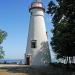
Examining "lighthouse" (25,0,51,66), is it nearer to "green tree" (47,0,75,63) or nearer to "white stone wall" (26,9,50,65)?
"white stone wall" (26,9,50,65)

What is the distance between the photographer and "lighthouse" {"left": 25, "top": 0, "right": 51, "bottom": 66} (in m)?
47.6

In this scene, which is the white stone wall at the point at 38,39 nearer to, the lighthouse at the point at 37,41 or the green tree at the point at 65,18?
the lighthouse at the point at 37,41

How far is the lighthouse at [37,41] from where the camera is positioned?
4762 centimetres

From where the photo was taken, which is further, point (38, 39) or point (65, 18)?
point (38, 39)

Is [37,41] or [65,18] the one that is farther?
[37,41]

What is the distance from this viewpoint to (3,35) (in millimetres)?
36812

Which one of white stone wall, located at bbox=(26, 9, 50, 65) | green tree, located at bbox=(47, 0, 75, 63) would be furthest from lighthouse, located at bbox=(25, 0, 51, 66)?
green tree, located at bbox=(47, 0, 75, 63)

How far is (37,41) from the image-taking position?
47.7 metres

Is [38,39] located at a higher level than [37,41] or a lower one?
higher

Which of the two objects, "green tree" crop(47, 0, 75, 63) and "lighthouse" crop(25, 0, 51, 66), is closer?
"green tree" crop(47, 0, 75, 63)

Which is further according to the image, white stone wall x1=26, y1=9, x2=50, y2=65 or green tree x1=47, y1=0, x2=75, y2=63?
white stone wall x1=26, y1=9, x2=50, y2=65

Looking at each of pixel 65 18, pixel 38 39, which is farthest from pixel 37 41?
pixel 65 18

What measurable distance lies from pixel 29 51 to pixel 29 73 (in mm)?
17543

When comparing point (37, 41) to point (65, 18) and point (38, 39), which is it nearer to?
point (38, 39)
